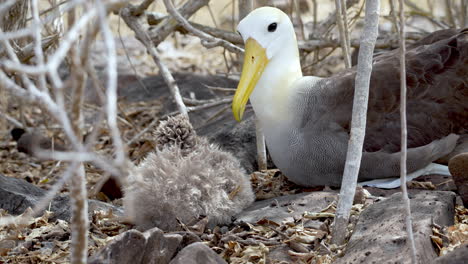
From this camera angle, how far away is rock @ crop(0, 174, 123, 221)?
391cm

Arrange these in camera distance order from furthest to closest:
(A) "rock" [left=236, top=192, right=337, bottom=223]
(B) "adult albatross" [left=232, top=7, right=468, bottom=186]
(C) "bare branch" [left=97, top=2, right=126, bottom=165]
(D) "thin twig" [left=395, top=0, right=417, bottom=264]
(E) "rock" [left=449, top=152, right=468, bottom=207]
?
(B) "adult albatross" [left=232, top=7, right=468, bottom=186], (A) "rock" [left=236, top=192, right=337, bottom=223], (E) "rock" [left=449, top=152, right=468, bottom=207], (D) "thin twig" [left=395, top=0, right=417, bottom=264], (C) "bare branch" [left=97, top=2, right=126, bottom=165]

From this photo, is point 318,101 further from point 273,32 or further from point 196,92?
point 196,92

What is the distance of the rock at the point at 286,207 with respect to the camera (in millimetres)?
3723

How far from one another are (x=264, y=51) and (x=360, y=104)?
5.05 ft

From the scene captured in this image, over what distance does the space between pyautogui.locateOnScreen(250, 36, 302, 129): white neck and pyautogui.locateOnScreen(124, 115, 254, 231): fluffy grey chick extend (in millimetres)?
569

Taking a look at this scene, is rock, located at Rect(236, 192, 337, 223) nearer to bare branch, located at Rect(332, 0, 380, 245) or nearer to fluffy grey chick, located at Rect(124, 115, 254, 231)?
fluffy grey chick, located at Rect(124, 115, 254, 231)

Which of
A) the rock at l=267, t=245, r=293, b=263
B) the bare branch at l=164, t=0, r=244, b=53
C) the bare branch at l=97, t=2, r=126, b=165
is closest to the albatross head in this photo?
the bare branch at l=164, t=0, r=244, b=53

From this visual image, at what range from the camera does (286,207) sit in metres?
3.86

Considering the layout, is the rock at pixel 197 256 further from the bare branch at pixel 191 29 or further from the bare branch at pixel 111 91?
the bare branch at pixel 191 29

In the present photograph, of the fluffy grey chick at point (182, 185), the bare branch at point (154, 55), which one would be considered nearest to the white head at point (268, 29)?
the bare branch at point (154, 55)

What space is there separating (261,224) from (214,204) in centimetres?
26

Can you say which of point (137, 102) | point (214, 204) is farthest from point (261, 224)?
point (137, 102)

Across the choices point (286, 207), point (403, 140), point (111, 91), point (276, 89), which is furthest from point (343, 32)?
point (111, 91)

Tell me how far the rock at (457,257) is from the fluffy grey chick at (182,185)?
1326mm
